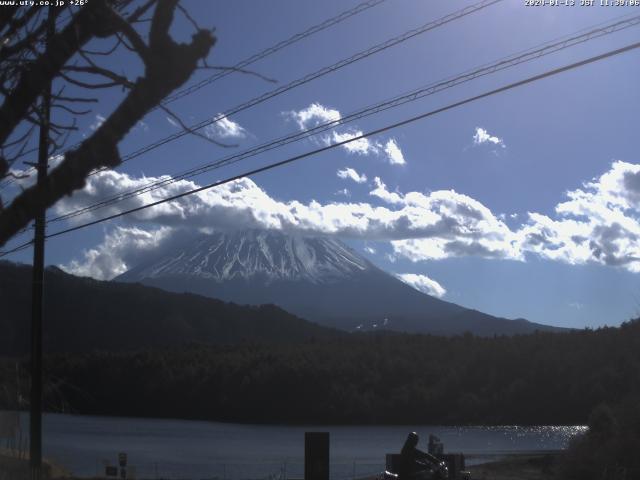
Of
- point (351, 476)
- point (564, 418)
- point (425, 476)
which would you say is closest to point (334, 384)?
point (564, 418)

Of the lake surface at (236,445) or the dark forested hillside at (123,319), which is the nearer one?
the lake surface at (236,445)

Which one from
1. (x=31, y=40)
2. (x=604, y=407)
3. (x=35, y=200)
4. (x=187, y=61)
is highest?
(x=31, y=40)

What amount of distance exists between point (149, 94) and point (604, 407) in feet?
97.7

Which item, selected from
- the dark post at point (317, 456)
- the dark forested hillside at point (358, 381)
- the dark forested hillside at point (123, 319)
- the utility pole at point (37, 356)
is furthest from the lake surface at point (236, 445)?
the dark post at point (317, 456)

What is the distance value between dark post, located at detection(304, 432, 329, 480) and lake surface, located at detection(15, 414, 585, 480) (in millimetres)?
21949

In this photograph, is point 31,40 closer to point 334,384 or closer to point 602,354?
point 602,354

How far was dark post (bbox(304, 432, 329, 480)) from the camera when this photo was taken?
10703mm

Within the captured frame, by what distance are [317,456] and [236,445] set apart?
171ft

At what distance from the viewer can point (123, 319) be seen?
107688 mm

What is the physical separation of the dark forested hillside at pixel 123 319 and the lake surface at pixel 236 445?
9988 mm

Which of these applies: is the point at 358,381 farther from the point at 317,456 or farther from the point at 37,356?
the point at 317,456

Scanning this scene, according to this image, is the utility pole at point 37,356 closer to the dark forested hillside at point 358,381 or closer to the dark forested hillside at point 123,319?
the dark forested hillside at point 358,381

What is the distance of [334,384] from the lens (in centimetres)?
8588

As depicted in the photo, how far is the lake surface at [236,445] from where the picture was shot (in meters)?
42.1
